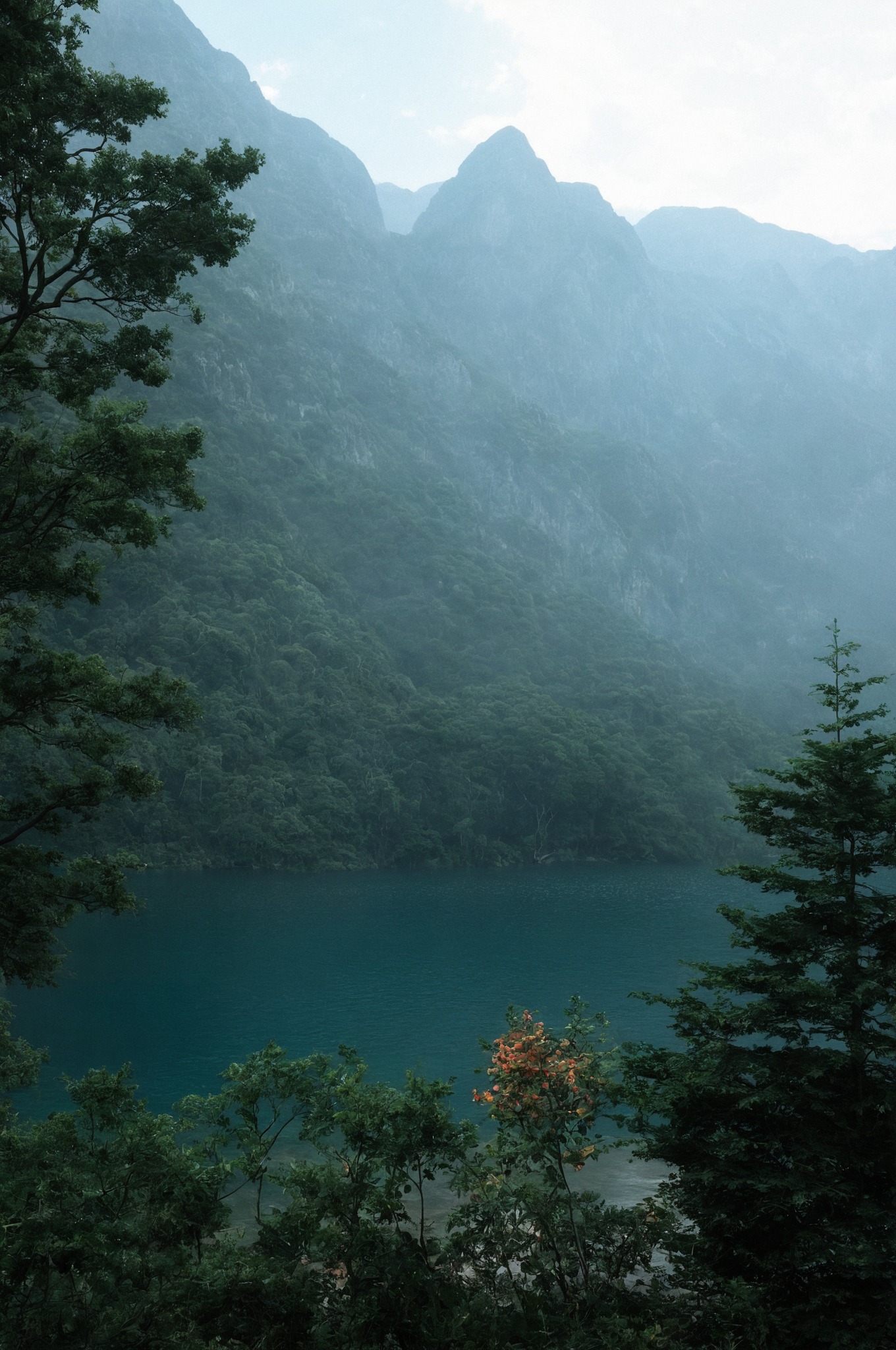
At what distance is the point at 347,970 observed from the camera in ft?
137

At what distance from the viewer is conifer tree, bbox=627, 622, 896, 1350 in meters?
6.53

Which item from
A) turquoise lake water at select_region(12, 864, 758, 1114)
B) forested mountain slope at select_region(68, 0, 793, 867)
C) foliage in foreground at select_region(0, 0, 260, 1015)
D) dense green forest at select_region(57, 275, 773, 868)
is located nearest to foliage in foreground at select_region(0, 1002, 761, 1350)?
foliage in foreground at select_region(0, 0, 260, 1015)

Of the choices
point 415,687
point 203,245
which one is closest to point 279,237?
point 415,687

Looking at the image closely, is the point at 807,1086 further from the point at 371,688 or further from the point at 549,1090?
the point at 371,688

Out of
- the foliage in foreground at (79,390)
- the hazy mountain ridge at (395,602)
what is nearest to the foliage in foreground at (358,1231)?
the foliage in foreground at (79,390)

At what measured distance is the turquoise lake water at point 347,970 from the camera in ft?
95.9

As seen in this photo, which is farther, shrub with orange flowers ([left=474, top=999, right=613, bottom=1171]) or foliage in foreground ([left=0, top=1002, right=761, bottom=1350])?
shrub with orange flowers ([left=474, top=999, right=613, bottom=1171])

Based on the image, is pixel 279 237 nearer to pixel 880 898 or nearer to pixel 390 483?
pixel 390 483

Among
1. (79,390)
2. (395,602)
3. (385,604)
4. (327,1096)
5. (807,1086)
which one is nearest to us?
(807,1086)

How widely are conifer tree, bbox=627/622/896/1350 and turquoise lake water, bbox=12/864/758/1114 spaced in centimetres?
1060

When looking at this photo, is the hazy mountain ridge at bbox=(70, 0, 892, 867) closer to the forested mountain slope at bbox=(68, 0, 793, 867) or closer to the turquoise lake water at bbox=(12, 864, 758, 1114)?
the forested mountain slope at bbox=(68, 0, 793, 867)

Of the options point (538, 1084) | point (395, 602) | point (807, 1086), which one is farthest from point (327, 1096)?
point (395, 602)

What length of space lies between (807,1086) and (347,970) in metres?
37.0

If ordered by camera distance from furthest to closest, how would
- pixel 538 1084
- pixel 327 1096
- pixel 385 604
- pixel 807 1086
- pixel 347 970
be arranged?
1. pixel 385 604
2. pixel 347 970
3. pixel 327 1096
4. pixel 538 1084
5. pixel 807 1086
